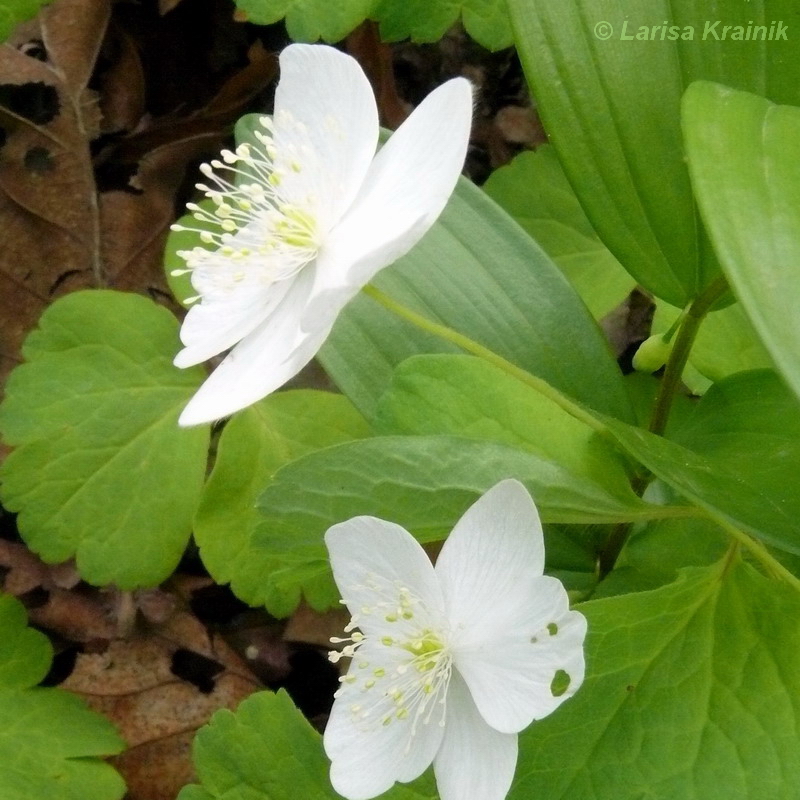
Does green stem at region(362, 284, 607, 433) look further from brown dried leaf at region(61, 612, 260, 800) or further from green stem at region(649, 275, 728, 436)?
brown dried leaf at region(61, 612, 260, 800)

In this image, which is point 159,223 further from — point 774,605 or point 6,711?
point 774,605

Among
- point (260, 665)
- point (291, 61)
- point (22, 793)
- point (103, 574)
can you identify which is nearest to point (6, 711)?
point (22, 793)

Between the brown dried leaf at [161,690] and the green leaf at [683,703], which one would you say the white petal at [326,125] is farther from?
the brown dried leaf at [161,690]

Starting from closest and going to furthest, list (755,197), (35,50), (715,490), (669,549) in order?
(755,197) → (715,490) → (669,549) → (35,50)

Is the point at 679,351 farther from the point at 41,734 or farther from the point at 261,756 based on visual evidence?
the point at 41,734

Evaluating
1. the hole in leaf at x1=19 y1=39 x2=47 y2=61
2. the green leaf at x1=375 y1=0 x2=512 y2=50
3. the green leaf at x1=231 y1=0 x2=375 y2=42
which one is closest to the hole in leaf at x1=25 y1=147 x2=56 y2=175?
the hole in leaf at x1=19 y1=39 x2=47 y2=61

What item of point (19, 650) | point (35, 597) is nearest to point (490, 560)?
point (19, 650)
